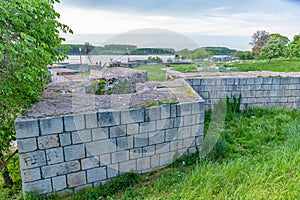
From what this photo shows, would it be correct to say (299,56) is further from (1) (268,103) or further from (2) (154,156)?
(2) (154,156)

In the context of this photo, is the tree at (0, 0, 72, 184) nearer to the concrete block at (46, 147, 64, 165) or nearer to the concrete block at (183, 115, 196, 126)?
the concrete block at (46, 147, 64, 165)

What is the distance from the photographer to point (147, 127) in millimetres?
2963

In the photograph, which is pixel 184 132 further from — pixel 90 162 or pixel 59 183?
pixel 59 183

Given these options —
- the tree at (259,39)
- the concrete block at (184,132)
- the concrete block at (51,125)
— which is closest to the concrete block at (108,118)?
the concrete block at (51,125)

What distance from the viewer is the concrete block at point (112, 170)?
9.29ft

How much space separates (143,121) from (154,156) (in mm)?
606

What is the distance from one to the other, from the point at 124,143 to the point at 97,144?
0.37 m

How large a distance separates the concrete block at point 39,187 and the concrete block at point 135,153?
107cm

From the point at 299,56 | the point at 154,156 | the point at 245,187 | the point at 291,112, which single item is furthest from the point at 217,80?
the point at 299,56

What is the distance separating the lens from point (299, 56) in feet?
65.2

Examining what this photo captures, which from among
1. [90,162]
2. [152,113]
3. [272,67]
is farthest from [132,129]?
[272,67]

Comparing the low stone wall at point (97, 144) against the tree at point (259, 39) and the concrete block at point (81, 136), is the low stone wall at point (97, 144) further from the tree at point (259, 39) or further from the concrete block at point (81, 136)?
the tree at point (259, 39)

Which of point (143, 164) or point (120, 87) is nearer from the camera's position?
point (143, 164)

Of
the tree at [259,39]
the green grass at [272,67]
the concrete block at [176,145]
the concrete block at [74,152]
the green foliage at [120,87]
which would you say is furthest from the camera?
the tree at [259,39]
